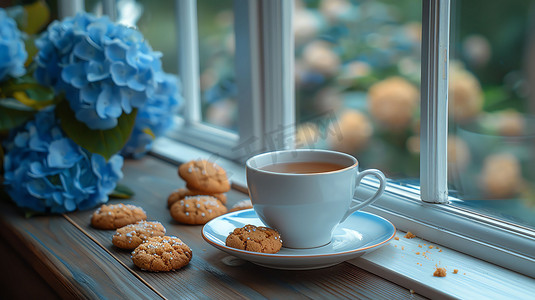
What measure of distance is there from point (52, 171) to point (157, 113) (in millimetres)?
312

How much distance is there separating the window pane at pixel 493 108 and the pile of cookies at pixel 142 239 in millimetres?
420

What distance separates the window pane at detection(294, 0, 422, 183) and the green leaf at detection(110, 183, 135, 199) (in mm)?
358

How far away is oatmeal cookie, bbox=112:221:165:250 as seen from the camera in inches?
33.1

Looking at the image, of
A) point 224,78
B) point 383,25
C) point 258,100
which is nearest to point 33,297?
point 258,100

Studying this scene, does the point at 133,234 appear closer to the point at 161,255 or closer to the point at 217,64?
the point at 161,255

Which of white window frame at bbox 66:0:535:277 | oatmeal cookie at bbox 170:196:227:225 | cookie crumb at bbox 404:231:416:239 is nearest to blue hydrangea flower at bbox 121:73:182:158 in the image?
white window frame at bbox 66:0:535:277

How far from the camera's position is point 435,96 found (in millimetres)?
788

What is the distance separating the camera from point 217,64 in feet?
4.75

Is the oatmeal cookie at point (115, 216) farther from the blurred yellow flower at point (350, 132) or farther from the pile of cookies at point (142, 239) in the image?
the blurred yellow flower at point (350, 132)

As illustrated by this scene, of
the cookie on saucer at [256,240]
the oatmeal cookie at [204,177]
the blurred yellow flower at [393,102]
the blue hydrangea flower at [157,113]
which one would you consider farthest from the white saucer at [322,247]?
the blue hydrangea flower at [157,113]

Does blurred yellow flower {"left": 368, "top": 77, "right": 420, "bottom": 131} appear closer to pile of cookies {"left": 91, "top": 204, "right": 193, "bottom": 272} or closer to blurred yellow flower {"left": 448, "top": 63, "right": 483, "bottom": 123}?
blurred yellow flower {"left": 448, "top": 63, "right": 483, "bottom": 123}

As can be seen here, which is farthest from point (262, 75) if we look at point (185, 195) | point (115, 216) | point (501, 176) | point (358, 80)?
point (501, 176)

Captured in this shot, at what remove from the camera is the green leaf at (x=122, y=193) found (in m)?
1.11

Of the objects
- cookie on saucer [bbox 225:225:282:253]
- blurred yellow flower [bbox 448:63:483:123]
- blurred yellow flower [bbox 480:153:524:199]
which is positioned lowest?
cookie on saucer [bbox 225:225:282:253]
